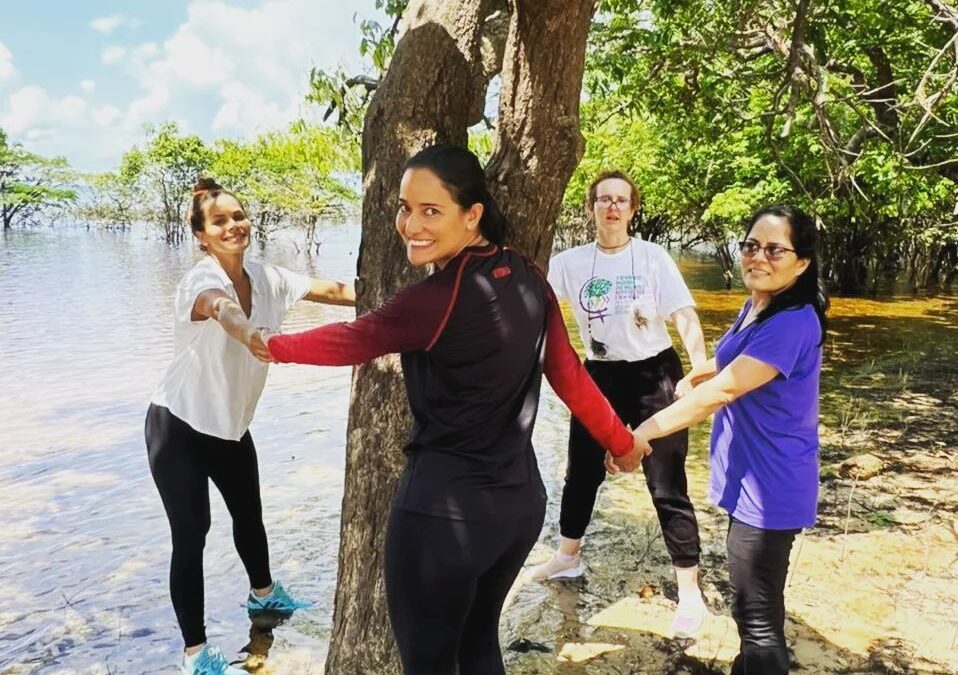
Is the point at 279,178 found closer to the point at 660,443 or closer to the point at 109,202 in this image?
the point at 109,202

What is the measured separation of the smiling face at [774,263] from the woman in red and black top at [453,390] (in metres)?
0.98

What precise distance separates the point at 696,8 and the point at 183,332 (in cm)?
583

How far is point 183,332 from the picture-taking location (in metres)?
2.97

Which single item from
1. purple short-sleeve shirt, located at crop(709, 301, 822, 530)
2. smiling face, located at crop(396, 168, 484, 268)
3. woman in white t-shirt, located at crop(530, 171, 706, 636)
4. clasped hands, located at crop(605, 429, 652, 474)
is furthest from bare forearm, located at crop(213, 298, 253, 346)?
woman in white t-shirt, located at crop(530, 171, 706, 636)

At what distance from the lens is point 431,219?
180cm

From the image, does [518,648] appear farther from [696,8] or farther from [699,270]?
[699,270]

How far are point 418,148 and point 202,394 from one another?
1.32 metres

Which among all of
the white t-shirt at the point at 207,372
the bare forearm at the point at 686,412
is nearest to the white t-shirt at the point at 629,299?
the bare forearm at the point at 686,412

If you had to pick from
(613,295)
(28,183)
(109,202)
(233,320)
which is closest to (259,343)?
(233,320)

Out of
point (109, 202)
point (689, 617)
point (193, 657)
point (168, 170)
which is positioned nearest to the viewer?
point (193, 657)

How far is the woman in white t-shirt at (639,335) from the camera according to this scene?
3.54 meters

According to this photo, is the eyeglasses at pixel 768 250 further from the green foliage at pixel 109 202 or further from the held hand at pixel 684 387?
the green foliage at pixel 109 202

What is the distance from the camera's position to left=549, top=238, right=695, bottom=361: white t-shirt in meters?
3.58

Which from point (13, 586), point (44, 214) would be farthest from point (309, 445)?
point (44, 214)
